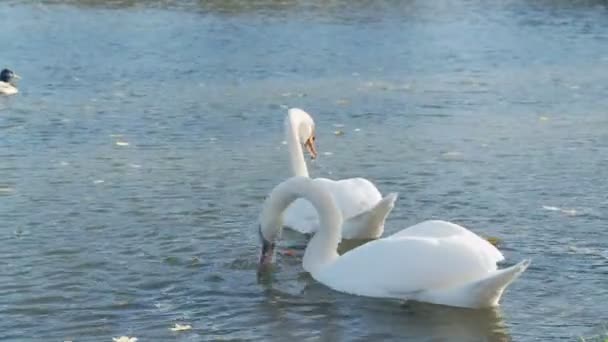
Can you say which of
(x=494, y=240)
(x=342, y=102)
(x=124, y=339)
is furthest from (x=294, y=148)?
(x=342, y=102)

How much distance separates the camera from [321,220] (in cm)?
868

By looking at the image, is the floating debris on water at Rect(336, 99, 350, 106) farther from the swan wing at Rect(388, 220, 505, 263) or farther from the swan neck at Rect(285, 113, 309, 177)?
the swan wing at Rect(388, 220, 505, 263)

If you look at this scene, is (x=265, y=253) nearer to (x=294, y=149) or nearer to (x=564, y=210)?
(x=294, y=149)

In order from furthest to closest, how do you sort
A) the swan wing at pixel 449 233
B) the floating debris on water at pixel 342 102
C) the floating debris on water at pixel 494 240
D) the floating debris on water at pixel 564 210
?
the floating debris on water at pixel 342 102, the floating debris on water at pixel 564 210, the floating debris on water at pixel 494 240, the swan wing at pixel 449 233

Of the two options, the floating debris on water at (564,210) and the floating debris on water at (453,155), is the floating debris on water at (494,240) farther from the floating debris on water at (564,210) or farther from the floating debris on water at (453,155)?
the floating debris on water at (453,155)

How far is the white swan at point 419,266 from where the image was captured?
7.77 metres

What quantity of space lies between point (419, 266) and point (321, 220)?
3.38 ft

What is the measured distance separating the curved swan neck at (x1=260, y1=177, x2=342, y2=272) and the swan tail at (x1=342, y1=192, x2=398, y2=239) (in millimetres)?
945

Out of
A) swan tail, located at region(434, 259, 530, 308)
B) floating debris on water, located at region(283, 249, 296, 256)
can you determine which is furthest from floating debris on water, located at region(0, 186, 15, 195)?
swan tail, located at region(434, 259, 530, 308)

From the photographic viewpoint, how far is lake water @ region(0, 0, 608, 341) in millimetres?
7879

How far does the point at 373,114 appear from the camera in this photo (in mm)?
15617

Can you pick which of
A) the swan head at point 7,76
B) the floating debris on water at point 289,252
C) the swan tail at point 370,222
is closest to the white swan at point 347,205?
the swan tail at point 370,222

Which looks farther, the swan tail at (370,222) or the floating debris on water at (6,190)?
the floating debris on water at (6,190)

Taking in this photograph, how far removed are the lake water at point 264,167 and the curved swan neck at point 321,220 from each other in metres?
0.21
